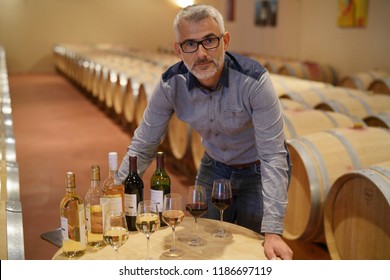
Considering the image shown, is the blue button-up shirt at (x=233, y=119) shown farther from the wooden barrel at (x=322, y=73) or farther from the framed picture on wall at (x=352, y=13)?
the wooden barrel at (x=322, y=73)

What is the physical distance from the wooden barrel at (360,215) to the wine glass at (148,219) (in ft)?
4.02

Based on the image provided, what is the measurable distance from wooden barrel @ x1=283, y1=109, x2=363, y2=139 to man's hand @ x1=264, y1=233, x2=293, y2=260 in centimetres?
178

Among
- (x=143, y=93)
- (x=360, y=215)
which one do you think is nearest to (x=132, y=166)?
(x=360, y=215)

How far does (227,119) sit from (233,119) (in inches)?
1.0

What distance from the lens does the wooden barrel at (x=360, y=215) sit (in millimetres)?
2465

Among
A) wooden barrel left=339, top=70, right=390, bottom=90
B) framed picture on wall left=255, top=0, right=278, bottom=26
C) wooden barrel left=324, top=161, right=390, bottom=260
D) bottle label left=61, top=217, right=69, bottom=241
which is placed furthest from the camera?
framed picture on wall left=255, top=0, right=278, bottom=26

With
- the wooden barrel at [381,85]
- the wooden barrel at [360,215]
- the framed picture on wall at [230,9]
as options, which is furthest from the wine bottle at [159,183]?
the framed picture on wall at [230,9]

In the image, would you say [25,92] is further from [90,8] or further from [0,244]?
[0,244]

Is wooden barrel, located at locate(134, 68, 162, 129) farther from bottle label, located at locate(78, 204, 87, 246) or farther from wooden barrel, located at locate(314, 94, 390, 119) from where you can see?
bottle label, located at locate(78, 204, 87, 246)

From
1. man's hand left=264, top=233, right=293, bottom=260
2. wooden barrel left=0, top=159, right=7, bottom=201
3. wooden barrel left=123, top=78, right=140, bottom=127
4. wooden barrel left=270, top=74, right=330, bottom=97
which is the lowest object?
wooden barrel left=123, top=78, right=140, bottom=127

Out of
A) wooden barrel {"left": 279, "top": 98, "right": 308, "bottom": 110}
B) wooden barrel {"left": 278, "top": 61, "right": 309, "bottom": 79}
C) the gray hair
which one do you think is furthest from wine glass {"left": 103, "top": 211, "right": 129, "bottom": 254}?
wooden barrel {"left": 278, "top": 61, "right": 309, "bottom": 79}

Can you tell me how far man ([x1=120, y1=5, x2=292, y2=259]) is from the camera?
1871 millimetres

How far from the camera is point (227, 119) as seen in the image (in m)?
2.11
